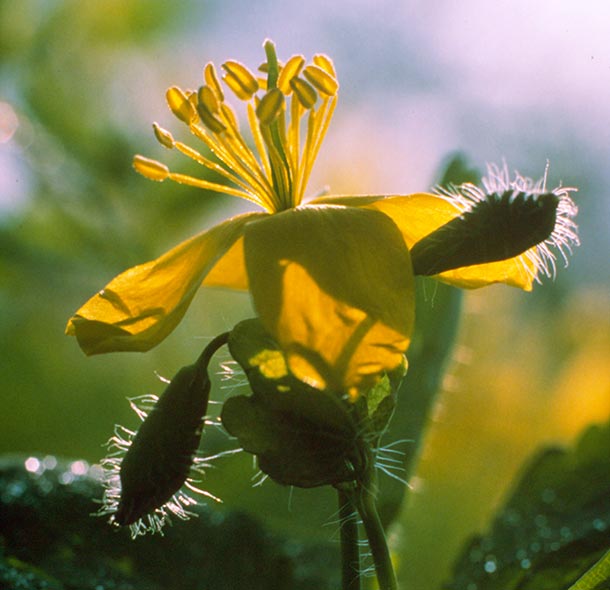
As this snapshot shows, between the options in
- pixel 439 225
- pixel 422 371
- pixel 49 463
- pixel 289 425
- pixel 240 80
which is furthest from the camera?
pixel 49 463

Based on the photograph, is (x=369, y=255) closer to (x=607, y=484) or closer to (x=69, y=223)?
(x=607, y=484)

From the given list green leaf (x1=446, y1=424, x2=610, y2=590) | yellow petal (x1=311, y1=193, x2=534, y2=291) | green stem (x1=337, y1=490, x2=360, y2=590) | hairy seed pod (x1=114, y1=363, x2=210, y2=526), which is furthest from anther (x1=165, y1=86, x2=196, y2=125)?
green leaf (x1=446, y1=424, x2=610, y2=590)

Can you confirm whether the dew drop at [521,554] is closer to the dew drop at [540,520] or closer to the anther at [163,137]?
the dew drop at [540,520]

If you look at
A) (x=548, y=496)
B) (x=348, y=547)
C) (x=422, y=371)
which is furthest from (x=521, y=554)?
(x=348, y=547)

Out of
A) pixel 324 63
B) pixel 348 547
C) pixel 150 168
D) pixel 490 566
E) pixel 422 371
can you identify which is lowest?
pixel 490 566

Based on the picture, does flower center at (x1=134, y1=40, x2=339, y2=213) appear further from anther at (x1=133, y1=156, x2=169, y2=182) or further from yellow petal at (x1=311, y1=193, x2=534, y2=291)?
yellow petal at (x1=311, y1=193, x2=534, y2=291)

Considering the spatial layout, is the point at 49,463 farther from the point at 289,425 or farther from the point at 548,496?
the point at 548,496

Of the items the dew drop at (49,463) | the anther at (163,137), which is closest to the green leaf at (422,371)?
the anther at (163,137)
